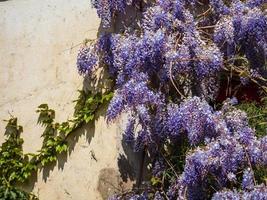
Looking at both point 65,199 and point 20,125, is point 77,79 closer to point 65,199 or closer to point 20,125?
point 20,125

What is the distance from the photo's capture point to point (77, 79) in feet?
20.4

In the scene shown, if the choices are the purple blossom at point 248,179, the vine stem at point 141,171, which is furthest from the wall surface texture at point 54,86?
the purple blossom at point 248,179

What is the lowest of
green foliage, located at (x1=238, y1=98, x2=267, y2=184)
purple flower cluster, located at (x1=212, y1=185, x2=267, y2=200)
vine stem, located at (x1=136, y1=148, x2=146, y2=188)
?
purple flower cluster, located at (x1=212, y1=185, x2=267, y2=200)

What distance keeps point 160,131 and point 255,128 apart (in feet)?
2.72

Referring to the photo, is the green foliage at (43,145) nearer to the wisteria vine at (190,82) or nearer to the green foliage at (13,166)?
the green foliage at (13,166)

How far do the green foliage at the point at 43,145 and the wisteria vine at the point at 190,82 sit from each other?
32cm

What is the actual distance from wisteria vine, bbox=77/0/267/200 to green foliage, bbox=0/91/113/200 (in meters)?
0.32

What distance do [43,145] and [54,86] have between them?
0.61m

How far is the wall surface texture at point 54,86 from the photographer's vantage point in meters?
6.05

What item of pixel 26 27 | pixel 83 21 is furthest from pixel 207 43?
pixel 26 27

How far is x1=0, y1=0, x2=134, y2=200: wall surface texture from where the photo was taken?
6.05 metres

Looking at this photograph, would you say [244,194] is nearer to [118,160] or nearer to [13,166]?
[118,160]

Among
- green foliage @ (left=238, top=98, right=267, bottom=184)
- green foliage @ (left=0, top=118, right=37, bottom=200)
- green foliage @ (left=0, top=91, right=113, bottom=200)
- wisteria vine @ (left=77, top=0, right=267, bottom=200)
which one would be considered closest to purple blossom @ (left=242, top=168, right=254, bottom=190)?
wisteria vine @ (left=77, top=0, right=267, bottom=200)

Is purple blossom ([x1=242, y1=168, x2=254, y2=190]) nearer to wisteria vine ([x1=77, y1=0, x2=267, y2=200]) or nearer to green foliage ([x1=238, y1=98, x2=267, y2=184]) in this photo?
wisteria vine ([x1=77, y1=0, x2=267, y2=200])
